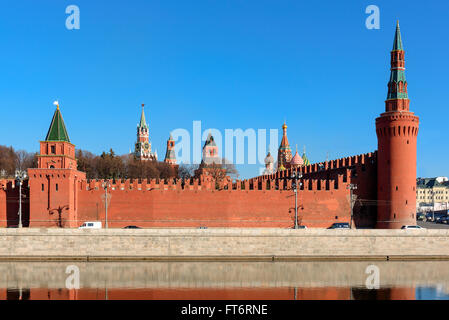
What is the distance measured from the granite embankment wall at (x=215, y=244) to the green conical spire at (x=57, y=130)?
10.5m

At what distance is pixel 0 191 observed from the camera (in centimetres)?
4588

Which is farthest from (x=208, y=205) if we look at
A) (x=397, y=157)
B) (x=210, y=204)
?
(x=397, y=157)

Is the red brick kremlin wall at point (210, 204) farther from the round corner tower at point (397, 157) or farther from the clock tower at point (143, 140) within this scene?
the clock tower at point (143, 140)

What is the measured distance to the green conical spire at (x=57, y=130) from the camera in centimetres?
4556

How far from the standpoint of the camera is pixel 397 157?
45.8 metres

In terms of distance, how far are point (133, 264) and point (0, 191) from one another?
16.0 meters

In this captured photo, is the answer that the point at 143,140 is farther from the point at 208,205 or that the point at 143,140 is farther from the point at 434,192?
the point at 208,205

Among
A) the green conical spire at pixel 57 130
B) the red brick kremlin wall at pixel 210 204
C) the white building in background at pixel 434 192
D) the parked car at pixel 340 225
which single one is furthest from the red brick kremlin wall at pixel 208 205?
the white building in background at pixel 434 192

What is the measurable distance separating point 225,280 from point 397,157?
20.6m

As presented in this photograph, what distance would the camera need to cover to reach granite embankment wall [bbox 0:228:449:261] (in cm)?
3691

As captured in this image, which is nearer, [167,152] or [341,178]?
[341,178]
